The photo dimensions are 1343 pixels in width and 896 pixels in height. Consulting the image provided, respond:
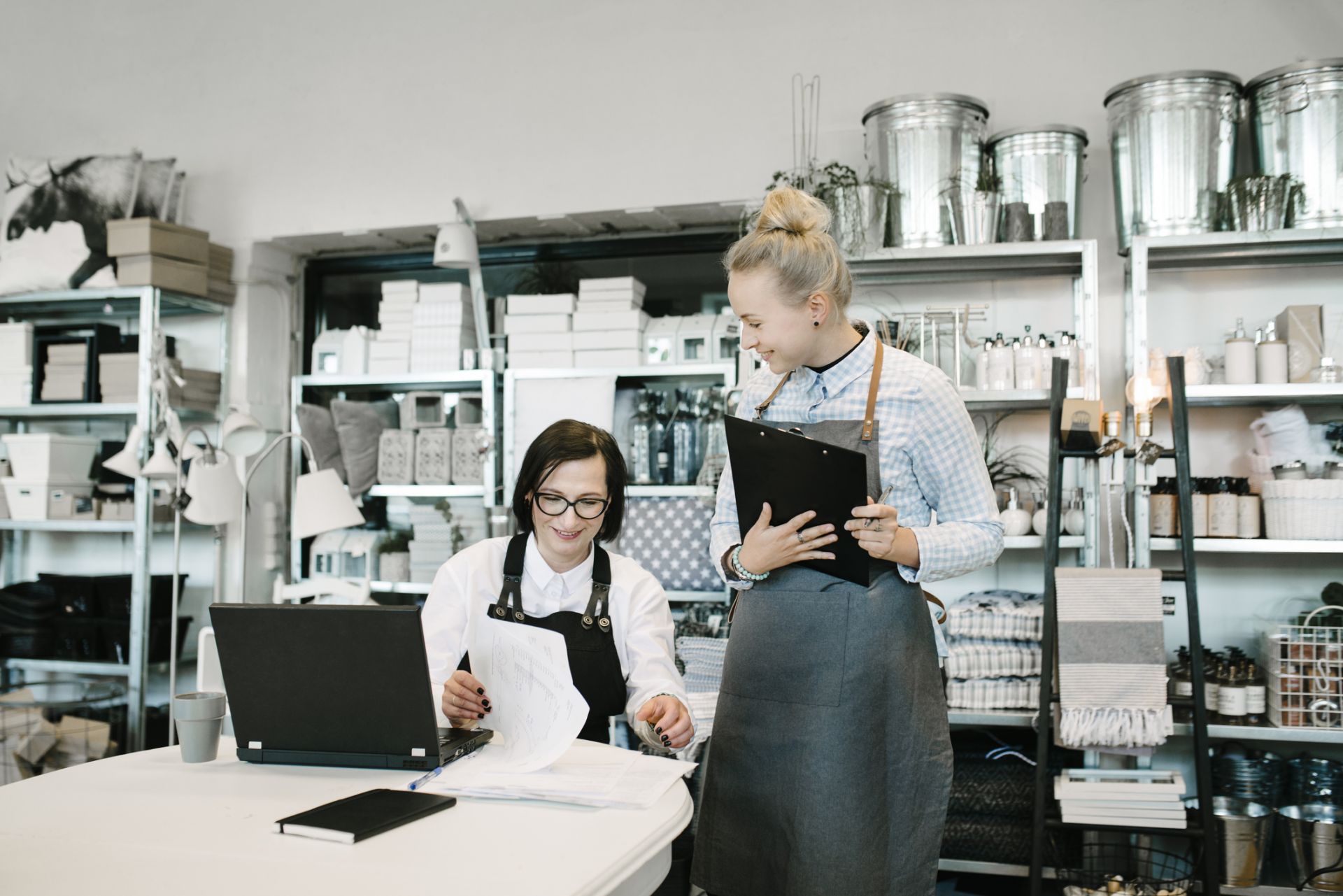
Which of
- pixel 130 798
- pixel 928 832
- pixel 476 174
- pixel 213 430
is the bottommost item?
pixel 928 832

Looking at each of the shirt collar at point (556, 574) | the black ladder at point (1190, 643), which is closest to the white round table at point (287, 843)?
the shirt collar at point (556, 574)

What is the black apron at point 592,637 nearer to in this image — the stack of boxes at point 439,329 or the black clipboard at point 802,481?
the black clipboard at point 802,481

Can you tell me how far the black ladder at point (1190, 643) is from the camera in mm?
3070

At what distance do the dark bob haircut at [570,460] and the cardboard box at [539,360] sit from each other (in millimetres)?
1973

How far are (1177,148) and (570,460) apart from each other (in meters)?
2.34

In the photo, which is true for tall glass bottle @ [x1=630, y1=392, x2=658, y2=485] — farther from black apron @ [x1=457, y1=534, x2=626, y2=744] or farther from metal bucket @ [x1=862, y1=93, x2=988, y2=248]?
black apron @ [x1=457, y1=534, x2=626, y2=744]

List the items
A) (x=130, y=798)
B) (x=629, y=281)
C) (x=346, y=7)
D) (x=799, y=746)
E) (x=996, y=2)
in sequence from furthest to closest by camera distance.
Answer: (x=346, y=7)
(x=629, y=281)
(x=996, y=2)
(x=799, y=746)
(x=130, y=798)

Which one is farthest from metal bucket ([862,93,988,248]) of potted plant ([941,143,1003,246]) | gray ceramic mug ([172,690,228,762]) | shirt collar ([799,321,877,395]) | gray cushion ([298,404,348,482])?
gray ceramic mug ([172,690,228,762])

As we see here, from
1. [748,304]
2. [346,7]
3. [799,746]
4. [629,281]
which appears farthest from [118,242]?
[799,746]

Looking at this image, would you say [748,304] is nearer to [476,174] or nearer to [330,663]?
[330,663]

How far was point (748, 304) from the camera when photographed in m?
1.93

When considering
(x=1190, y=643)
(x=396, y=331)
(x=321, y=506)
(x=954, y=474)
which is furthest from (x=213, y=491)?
(x=1190, y=643)

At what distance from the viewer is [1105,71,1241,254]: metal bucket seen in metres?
3.38

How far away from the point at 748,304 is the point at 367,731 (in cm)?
94
